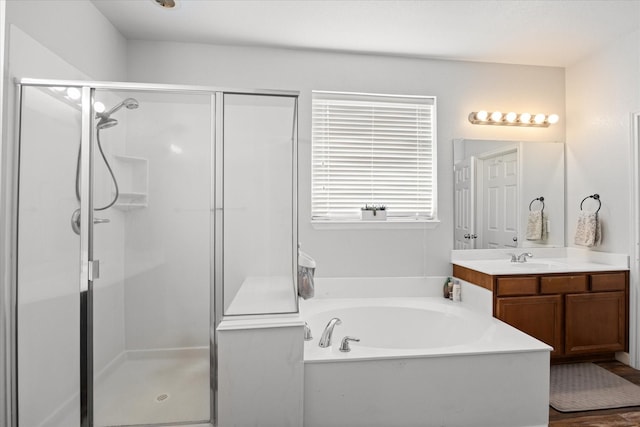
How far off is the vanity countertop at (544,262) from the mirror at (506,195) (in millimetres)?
85

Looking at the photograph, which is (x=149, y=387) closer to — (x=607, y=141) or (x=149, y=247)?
(x=149, y=247)

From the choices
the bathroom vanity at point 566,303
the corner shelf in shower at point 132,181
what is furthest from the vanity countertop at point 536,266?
the corner shelf in shower at point 132,181

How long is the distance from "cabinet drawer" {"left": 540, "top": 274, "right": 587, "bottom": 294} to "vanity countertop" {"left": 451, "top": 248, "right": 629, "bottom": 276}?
6 cm

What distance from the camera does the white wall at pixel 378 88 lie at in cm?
300

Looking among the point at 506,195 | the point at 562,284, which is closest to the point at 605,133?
the point at 506,195

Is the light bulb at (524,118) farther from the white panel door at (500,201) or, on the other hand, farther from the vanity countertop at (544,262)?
the vanity countertop at (544,262)

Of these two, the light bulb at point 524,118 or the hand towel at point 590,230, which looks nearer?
the hand towel at point 590,230

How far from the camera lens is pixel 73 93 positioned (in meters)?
1.80

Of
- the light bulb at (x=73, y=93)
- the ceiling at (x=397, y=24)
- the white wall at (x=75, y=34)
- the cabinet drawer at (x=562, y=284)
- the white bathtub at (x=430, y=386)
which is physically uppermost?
the ceiling at (x=397, y=24)

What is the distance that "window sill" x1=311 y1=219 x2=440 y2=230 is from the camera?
10.2ft

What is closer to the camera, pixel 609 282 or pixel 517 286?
pixel 517 286

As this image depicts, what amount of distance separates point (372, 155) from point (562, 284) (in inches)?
73.0

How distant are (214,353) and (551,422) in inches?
79.7

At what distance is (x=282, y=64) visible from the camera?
3072 mm
